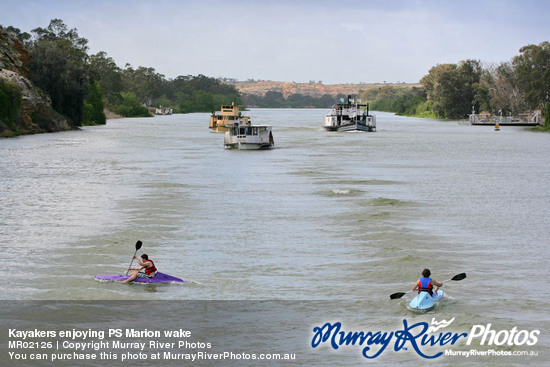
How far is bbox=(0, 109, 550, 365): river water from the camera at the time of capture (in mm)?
19531

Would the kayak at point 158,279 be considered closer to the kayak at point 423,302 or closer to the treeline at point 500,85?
the kayak at point 423,302

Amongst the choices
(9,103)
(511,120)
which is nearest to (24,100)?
(9,103)

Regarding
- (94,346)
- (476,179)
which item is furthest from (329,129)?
(94,346)

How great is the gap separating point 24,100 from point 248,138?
38.6 meters

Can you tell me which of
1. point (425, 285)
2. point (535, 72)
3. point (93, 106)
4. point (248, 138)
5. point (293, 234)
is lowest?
point (293, 234)

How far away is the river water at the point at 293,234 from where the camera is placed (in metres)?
19.5

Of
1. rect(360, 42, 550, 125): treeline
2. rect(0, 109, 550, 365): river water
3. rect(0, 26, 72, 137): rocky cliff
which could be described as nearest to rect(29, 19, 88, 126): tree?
rect(0, 26, 72, 137): rocky cliff

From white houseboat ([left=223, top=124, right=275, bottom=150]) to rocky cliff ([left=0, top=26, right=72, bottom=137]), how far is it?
32.8 meters

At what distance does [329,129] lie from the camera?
13125 centimetres

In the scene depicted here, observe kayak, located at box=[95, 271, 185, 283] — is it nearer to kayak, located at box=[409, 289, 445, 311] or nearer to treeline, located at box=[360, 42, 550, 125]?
kayak, located at box=[409, 289, 445, 311]

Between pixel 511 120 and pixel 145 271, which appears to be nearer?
pixel 145 271

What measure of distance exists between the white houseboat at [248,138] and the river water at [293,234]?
19.4 meters

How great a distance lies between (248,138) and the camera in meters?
79.6

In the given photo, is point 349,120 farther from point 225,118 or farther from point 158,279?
point 158,279
